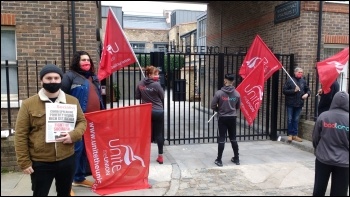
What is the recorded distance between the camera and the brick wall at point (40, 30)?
5.86m

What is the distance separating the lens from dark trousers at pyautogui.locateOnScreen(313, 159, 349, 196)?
366 cm

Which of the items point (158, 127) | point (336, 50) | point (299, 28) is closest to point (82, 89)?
point (158, 127)

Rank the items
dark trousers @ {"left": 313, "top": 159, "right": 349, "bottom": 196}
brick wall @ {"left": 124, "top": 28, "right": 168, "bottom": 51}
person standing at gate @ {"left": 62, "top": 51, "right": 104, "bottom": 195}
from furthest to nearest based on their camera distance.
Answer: brick wall @ {"left": 124, "top": 28, "right": 168, "bottom": 51}
person standing at gate @ {"left": 62, "top": 51, "right": 104, "bottom": 195}
dark trousers @ {"left": 313, "top": 159, "right": 349, "bottom": 196}

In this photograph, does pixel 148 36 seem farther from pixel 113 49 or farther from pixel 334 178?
pixel 334 178

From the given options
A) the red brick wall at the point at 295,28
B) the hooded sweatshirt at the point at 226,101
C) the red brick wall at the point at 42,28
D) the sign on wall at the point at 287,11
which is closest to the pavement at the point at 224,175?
the hooded sweatshirt at the point at 226,101

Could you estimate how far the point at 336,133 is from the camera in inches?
140

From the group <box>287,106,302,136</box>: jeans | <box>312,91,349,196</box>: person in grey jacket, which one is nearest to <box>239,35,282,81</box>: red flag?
<box>287,106,302,136</box>: jeans

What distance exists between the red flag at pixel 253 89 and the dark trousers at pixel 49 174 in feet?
14.0

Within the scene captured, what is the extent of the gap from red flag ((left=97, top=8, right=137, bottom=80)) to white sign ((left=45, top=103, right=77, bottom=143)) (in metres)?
1.83

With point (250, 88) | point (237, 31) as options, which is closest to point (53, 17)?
point (250, 88)

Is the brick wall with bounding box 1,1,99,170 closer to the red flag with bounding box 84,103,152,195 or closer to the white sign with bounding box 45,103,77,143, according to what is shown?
the red flag with bounding box 84,103,152,195

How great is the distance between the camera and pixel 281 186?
4781 mm

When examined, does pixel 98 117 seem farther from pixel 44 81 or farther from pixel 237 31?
pixel 237 31

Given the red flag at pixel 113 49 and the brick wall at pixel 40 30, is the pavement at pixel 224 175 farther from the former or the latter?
the brick wall at pixel 40 30
